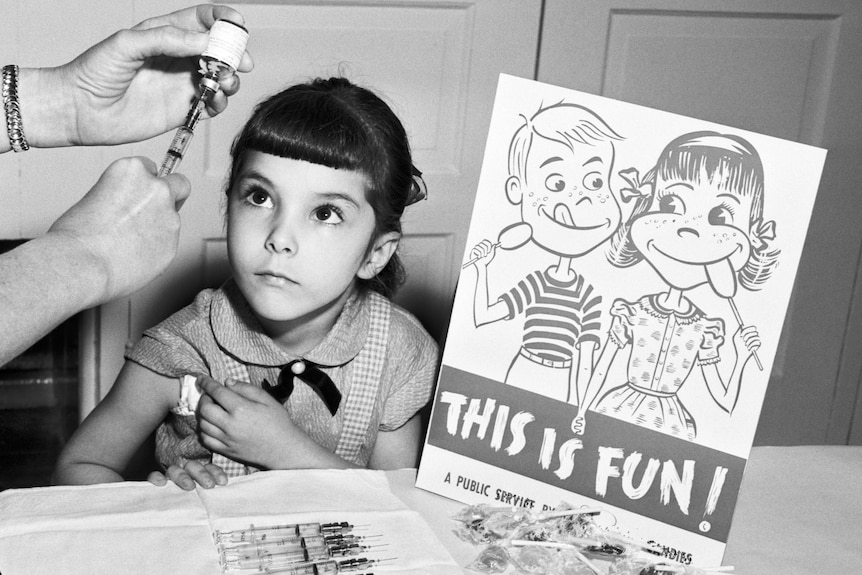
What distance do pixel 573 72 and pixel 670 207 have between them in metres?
1.50

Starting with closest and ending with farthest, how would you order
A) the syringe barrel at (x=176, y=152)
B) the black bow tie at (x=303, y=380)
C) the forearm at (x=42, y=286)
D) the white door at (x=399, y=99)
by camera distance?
the forearm at (x=42, y=286) → the syringe barrel at (x=176, y=152) → the black bow tie at (x=303, y=380) → the white door at (x=399, y=99)

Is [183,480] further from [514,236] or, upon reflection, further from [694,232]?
[694,232]

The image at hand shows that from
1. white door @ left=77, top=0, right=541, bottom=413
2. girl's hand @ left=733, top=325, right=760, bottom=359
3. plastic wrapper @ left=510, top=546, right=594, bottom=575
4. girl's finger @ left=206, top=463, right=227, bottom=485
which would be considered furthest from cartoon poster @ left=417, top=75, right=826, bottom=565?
white door @ left=77, top=0, right=541, bottom=413

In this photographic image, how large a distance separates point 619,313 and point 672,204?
0.45 feet

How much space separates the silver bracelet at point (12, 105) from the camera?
1.27 metres

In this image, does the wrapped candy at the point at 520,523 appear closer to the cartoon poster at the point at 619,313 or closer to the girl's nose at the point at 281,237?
the cartoon poster at the point at 619,313

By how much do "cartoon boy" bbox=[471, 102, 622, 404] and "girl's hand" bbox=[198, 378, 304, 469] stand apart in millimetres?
350

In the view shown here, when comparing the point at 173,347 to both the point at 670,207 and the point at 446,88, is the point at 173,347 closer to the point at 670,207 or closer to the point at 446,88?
the point at 670,207

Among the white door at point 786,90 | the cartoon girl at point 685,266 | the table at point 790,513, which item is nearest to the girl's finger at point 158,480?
the table at point 790,513

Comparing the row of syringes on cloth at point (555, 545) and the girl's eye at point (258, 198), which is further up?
the girl's eye at point (258, 198)

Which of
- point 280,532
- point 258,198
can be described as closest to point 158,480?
point 280,532

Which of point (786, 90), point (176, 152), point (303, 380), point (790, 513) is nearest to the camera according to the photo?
point (176, 152)

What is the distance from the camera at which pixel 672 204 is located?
1082 mm

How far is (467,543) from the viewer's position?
105cm
